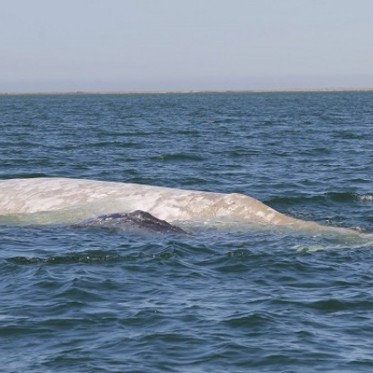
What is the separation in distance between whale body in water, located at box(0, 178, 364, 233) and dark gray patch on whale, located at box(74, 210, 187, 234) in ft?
2.23

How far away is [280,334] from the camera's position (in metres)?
12.7

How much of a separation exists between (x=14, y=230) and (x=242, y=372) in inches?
430

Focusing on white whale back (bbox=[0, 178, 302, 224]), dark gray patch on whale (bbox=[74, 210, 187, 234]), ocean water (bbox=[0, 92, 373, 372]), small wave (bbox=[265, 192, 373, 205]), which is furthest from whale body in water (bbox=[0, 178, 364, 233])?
small wave (bbox=[265, 192, 373, 205])

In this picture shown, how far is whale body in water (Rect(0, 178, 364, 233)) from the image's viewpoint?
68.7 feet

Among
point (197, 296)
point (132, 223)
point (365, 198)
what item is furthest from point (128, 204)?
point (365, 198)

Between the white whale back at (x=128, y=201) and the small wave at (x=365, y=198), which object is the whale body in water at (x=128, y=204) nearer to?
the white whale back at (x=128, y=201)

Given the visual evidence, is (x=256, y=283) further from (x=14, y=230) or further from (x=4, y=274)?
A: (x=14, y=230)

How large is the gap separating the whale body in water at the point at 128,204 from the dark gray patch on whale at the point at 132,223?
680mm

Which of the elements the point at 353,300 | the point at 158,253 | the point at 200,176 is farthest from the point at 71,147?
the point at 353,300

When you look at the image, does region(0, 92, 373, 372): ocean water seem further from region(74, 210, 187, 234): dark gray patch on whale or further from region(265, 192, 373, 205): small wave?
region(74, 210, 187, 234): dark gray patch on whale

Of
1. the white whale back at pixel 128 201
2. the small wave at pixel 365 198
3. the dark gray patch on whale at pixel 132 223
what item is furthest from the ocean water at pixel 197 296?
the white whale back at pixel 128 201

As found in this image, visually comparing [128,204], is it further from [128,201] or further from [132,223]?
[132,223]

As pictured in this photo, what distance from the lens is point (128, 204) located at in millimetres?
21953

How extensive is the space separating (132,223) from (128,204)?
1.58 meters
